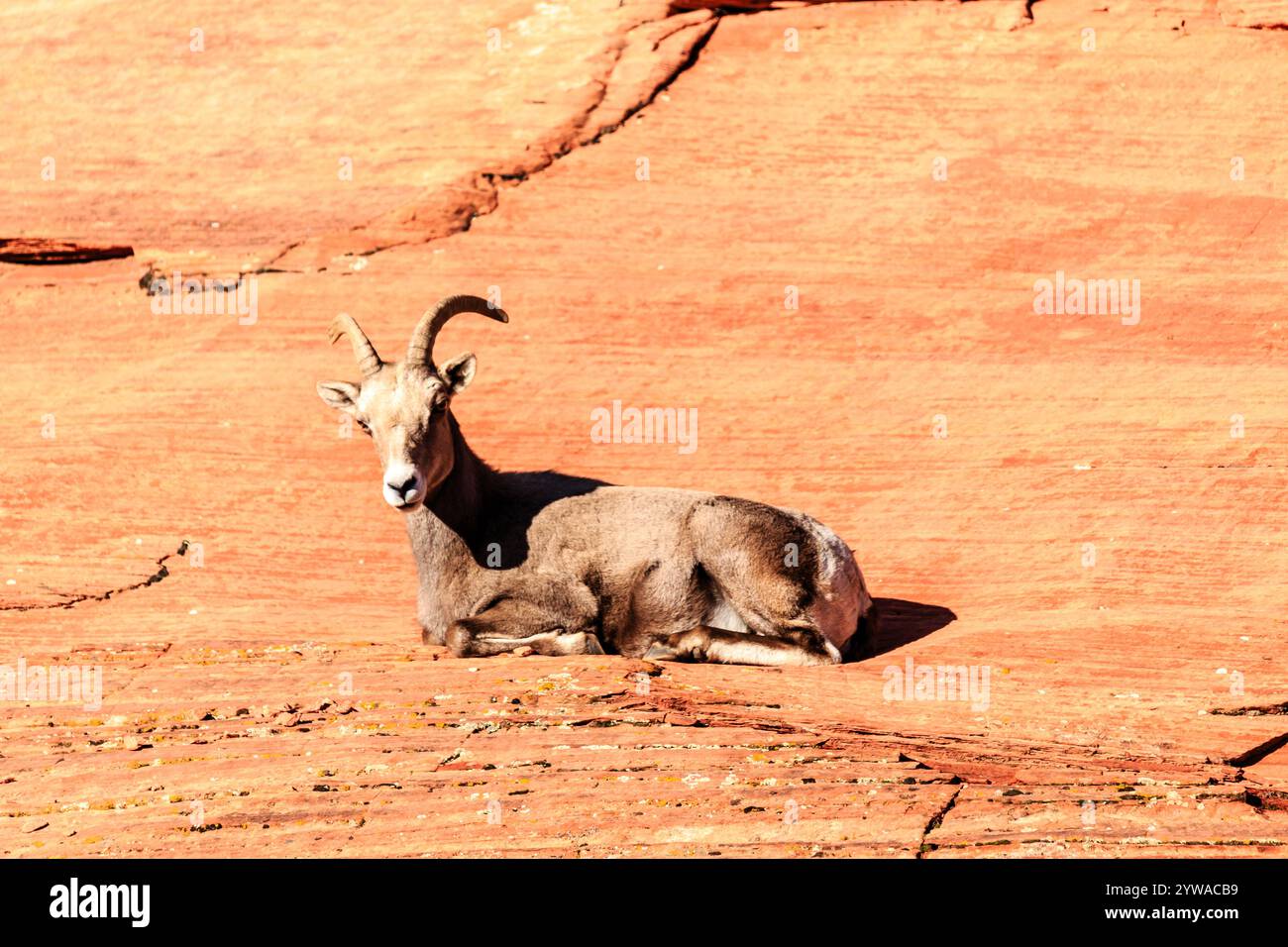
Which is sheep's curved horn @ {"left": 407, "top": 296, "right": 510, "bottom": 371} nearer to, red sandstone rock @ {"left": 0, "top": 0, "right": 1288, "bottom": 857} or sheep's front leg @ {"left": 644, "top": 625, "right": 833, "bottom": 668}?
red sandstone rock @ {"left": 0, "top": 0, "right": 1288, "bottom": 857}

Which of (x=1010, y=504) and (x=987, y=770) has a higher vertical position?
(x=1010, y=504)

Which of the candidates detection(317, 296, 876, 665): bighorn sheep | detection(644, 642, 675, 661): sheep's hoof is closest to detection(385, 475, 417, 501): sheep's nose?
detection(317, 296, 876, 665): bighorn sheep

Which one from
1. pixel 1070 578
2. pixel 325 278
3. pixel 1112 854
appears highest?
pixel 325 278

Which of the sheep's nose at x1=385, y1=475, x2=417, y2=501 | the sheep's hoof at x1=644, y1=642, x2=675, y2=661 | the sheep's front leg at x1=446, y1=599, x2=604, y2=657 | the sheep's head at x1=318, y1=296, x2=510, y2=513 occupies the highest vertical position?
the sheep's head at x1=318, y1=296, x2=510, y2=513

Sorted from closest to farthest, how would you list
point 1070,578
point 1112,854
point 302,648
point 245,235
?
point 1112,854 → point 302,648 → point 1070,578 → point 245,235

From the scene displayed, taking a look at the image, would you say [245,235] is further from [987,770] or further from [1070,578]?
[987,770]

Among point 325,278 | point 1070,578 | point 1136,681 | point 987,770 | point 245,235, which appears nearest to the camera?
point 987,770

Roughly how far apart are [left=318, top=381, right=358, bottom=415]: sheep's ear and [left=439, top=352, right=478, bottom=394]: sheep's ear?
571 millimetres

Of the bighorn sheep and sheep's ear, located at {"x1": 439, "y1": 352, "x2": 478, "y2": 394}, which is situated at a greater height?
sheep's ear, located at {"x1": 439, "y1": 352, "x2": 478, "y2": 394}

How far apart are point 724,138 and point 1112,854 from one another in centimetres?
1440

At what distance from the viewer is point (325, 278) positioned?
1730 cm

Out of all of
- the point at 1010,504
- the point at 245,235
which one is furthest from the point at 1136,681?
the point at 245,235

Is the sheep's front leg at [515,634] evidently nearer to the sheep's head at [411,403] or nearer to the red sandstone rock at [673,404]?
the red sandstone rock at [673,404]

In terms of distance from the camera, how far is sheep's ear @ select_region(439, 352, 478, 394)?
10.0m
